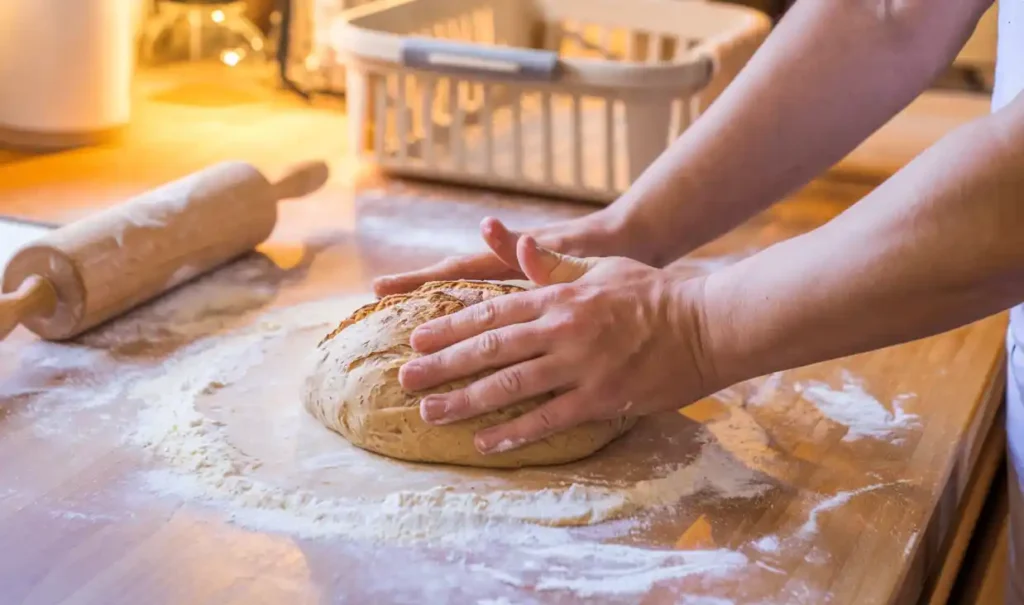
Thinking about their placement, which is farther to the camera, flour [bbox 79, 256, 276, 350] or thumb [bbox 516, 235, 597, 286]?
flour [bbox 79, 256, 276, 350]

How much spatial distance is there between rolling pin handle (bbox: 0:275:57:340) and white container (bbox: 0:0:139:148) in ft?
1.99

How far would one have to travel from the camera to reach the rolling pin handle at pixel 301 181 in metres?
1.35

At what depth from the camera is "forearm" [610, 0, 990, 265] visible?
40.6 inches

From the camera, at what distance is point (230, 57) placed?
2.07m

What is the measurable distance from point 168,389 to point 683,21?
42.9 inches

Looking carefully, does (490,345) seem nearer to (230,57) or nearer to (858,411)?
(858,411)

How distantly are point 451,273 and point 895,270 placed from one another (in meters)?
0.47

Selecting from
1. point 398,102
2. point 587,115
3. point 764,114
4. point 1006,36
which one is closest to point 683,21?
point 587,115

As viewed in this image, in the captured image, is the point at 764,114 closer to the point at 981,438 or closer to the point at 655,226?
the point at 655,226

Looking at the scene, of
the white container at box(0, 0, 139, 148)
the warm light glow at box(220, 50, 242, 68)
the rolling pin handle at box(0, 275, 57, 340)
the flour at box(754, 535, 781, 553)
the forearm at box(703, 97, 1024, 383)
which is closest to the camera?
the forearm at box(703, 97, 1024, 383)

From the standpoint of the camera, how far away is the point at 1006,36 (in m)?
0.92

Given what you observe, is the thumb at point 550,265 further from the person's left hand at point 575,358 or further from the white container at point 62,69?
the white container at point 62,69

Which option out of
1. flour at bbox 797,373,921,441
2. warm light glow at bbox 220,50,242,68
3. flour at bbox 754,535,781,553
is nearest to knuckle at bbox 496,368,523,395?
flour at bbox 754,535,781,553

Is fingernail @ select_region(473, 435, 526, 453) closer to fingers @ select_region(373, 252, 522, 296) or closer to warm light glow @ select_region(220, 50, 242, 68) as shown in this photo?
fingers @ select_region(373, 252, 522, 296)
